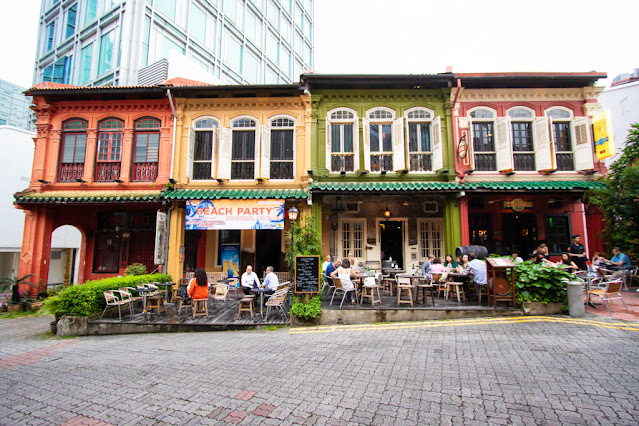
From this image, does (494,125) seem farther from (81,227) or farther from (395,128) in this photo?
(81,227)

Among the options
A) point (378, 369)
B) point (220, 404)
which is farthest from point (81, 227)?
point (378, 369)

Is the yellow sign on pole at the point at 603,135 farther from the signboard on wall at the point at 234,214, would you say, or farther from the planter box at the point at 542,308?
the signboard on wall at the point at 234,214

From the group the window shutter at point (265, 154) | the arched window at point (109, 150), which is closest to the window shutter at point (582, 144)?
the window shutter at point (265, 154)

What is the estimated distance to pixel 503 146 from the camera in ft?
37.9

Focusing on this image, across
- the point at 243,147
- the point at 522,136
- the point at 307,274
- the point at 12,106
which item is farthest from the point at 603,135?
the point at 12,106

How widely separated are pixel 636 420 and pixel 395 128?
10308 millimetres

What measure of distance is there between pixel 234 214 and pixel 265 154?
272 cm

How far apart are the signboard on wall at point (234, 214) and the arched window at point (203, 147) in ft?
5.25

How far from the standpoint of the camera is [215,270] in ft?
43.3

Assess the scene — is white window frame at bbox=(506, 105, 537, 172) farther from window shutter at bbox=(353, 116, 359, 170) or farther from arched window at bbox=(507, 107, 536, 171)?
window shutter at bbox=(353, 116, 359, 170)

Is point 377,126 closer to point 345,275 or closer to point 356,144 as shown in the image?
point 356,144

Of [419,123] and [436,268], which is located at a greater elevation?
[419,123]

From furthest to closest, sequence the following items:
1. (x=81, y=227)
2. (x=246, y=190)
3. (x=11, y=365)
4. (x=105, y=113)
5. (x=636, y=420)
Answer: (x=81, y=227) < (x=105, y=113) < (x=246, y=190) < (x=11, y=365) < (x=636, y=420)

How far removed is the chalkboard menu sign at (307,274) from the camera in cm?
820
